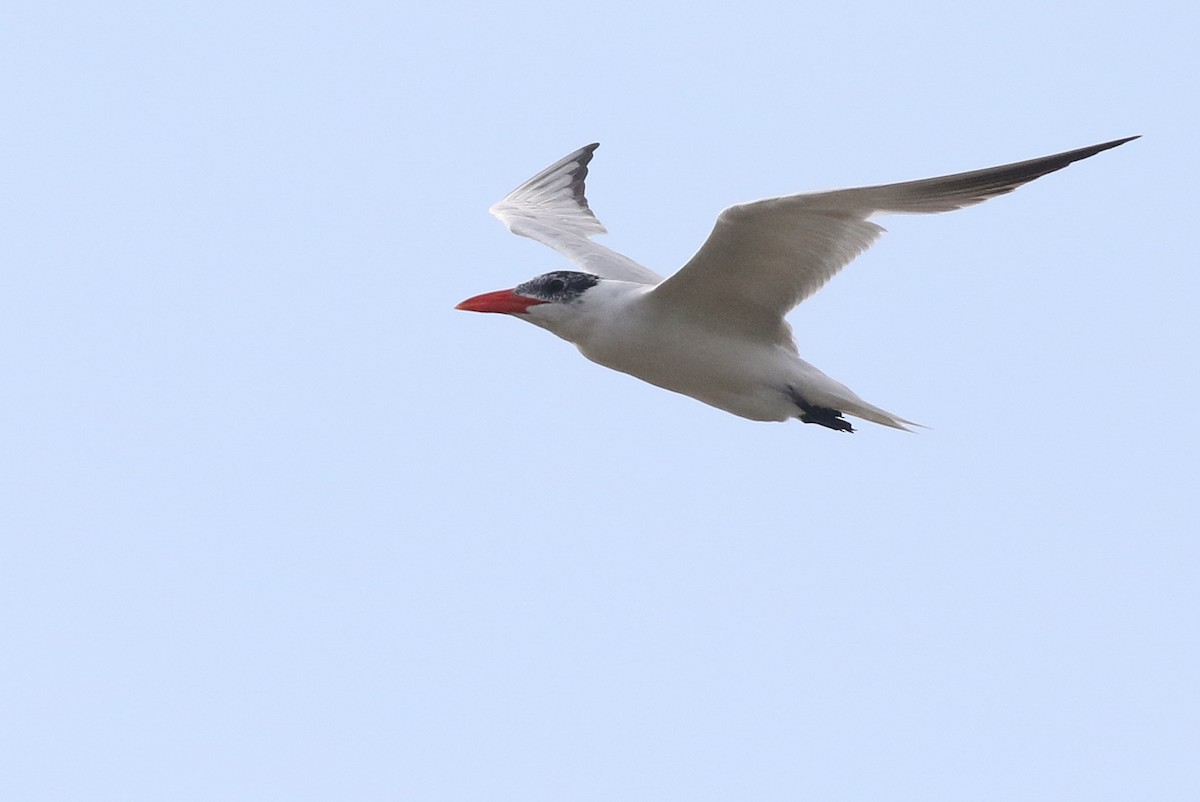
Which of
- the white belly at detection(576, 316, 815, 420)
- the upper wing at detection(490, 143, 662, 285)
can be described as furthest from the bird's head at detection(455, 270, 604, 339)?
the upper wing at detection(490, 143, 662, 285)

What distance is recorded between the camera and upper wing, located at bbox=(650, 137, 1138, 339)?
722 centimetres

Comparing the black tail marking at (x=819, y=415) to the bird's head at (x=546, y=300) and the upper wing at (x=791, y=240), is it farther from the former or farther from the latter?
the bird's head at (x=546, y=300)

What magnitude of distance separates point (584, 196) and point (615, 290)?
3967 millimetres

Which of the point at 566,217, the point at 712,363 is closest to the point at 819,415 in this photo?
the point at 712,363

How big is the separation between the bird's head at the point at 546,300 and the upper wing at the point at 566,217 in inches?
44.8

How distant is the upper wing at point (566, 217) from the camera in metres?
10.4

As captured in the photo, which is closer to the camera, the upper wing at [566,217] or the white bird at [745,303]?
the white bird at [745,303]

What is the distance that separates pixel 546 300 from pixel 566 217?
10.5 ft

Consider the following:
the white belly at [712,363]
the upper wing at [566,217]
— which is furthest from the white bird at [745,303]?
the upper wing at [566,217]

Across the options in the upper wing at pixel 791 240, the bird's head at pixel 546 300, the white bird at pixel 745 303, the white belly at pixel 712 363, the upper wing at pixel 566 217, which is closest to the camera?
the upper wing at pixel 791 240

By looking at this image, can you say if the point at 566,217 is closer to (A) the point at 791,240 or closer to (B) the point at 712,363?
(B) the point at 712,363

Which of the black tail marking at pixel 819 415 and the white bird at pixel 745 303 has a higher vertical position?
the white bird at pixel 745 303

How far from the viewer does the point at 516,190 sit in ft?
41.9

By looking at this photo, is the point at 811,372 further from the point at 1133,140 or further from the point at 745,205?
the point at 1133,140
